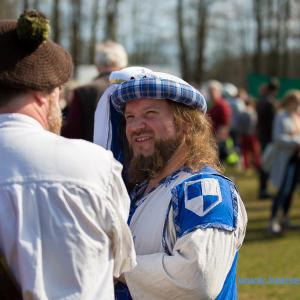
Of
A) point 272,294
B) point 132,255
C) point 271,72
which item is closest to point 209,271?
point 132,255

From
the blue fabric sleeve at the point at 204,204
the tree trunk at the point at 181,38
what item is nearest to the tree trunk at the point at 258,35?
the tree trunk at the point at 181,38

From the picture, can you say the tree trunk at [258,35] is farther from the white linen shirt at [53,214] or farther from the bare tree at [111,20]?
the white linen shirt at [53,214]

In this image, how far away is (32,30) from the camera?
1.09 metres

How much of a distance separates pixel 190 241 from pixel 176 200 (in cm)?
21

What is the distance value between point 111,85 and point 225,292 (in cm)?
122

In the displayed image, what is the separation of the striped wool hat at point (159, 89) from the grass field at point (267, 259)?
1616mm

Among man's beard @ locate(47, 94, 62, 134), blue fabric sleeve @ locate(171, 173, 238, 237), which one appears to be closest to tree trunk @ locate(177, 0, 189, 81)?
blue fabric sleeve @ locate(171, 173, 238, 237)

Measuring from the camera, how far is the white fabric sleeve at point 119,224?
113 cm

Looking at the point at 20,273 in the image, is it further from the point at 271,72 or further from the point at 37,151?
the point at 271,72

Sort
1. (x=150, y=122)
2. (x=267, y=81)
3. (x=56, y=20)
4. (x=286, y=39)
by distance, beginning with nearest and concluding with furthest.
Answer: (x=150, y=122) < (x=267, y=81) < (x=56, y=20) < (x=286, y=39)

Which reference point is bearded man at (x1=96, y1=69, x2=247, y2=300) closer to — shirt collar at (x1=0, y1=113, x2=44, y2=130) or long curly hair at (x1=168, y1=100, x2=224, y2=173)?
long curly hair at (x1=168, y1=100, x2=224, y2=173)

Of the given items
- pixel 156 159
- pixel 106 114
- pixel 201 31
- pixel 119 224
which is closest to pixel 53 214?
pixel 119 224

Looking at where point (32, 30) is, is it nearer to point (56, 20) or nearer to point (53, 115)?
point (53, 115)

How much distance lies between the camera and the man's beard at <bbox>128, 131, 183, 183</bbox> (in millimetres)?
1855
